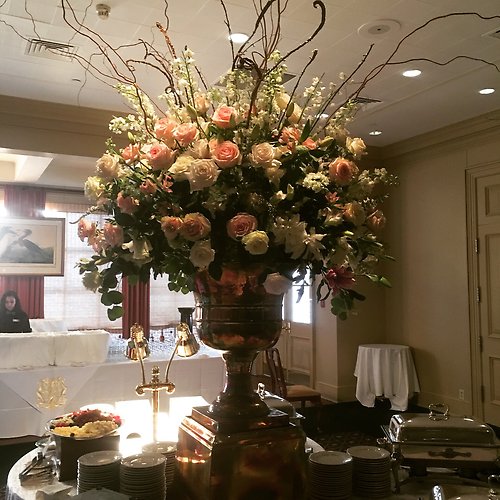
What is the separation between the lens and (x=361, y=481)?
138 cm

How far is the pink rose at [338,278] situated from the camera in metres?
1.29

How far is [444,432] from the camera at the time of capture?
1531 mm

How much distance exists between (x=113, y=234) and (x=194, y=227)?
0.21m

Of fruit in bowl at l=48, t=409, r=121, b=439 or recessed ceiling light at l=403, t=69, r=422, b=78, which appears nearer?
fruit in bowl at l=48, t=409, r=121, b=439

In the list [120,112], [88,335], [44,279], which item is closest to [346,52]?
[120,112]

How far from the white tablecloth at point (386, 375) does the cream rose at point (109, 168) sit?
16.9 ft

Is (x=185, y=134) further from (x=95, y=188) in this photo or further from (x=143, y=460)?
(x=143, y=460)

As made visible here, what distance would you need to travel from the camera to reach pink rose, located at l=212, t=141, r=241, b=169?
1177 millimetres

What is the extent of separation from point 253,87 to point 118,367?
13.0 ft

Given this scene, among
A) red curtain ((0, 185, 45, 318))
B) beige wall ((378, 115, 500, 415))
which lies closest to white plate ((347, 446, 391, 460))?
beige wall ((378, 115, 500, 415))

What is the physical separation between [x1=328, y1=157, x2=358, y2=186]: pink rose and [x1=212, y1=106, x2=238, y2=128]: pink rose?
0.82 feet

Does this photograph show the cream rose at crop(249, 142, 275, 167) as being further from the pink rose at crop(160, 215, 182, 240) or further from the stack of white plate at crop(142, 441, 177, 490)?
the stack of white plate at crop(142, 441, 177, 490)

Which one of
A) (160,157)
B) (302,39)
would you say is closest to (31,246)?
(302,39)

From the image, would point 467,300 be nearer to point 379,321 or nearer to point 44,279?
point 379,321
